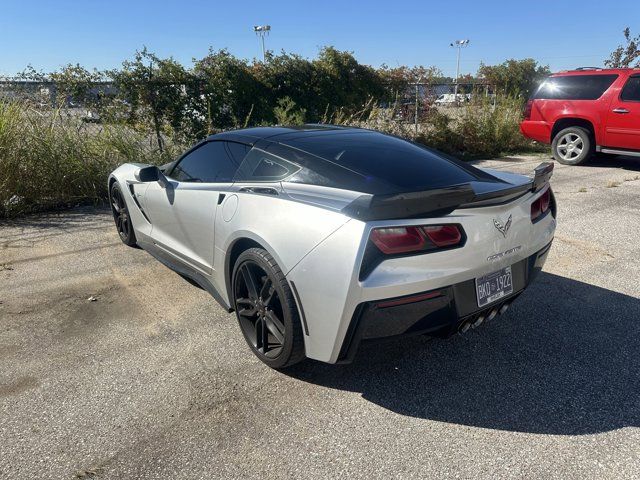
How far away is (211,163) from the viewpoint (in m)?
3.43

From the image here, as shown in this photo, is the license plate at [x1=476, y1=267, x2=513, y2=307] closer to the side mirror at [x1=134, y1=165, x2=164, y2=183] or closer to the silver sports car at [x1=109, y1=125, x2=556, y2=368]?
the silver sports car at [x1=109, y1=125, x2=556, y2=368]

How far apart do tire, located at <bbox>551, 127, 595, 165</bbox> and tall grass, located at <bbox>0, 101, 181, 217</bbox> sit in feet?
26.8

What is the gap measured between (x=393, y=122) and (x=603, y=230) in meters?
5.26

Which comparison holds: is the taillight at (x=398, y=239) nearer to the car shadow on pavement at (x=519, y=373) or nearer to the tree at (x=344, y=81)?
the car shadow on pavement at (x=519, y=373)

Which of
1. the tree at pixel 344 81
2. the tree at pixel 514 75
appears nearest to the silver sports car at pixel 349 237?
the tree at pixel 344 81

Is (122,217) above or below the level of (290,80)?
below

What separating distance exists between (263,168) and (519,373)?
195 cm

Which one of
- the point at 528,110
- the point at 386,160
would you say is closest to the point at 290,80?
the point at 528,110

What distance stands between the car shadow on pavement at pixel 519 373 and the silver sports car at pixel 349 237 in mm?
291

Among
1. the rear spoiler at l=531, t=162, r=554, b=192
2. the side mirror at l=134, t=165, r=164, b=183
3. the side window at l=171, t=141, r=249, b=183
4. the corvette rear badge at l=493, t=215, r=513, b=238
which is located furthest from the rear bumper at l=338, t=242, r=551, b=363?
the side mirror at l=134, t=165, r=164, b=183

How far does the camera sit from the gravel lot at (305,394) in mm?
2045

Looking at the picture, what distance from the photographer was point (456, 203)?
226 centimetres

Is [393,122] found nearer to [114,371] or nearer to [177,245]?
[177,245]

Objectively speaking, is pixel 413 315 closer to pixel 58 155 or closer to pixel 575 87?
pixel 58 155
